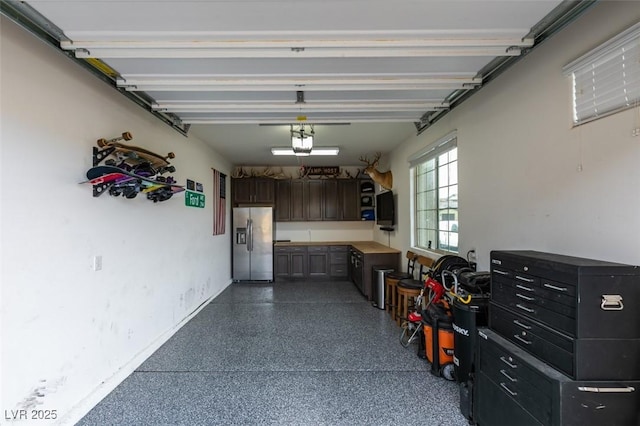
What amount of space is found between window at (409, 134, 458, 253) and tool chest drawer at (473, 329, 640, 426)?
1705mm

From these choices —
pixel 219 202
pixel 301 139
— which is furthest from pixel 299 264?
pixel 301 139

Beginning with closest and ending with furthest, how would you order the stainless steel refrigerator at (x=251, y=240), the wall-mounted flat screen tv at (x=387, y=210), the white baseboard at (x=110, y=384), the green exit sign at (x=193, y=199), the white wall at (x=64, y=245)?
the white wall at (x=64, y=245) → the white baseboard at (x=110, y=384) → the green exit sign at (x=193, y=199) → the wall-mounted flat screen tv at (x=387, y=210) → the stainless steel refrigerator at (x=251, y=240)

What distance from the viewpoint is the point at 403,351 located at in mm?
3158

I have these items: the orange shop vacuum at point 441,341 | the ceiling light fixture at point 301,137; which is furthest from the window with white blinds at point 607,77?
the ceiling light fixture at point 301,137

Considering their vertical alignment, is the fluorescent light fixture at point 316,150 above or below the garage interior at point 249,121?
above

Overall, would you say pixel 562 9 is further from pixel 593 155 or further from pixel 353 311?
pixel 353 311

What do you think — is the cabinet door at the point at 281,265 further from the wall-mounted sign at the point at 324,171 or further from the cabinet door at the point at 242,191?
the wall-mounted sign at the point at 324,171

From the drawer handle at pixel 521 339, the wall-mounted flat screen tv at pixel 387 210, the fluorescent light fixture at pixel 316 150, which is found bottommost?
the drawer handle at pixel 521 339

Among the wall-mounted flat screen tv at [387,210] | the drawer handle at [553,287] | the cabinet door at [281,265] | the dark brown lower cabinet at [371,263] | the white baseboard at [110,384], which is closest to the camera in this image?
the drawer handle at [553,287]

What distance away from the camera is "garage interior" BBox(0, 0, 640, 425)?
5.38 feet

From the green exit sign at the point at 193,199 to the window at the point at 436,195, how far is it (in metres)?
3.38

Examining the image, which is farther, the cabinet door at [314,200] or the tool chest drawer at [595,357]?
the cabinet door at [314,200]

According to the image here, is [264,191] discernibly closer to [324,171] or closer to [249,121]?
[324,171]

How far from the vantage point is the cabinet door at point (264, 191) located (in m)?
7.02
